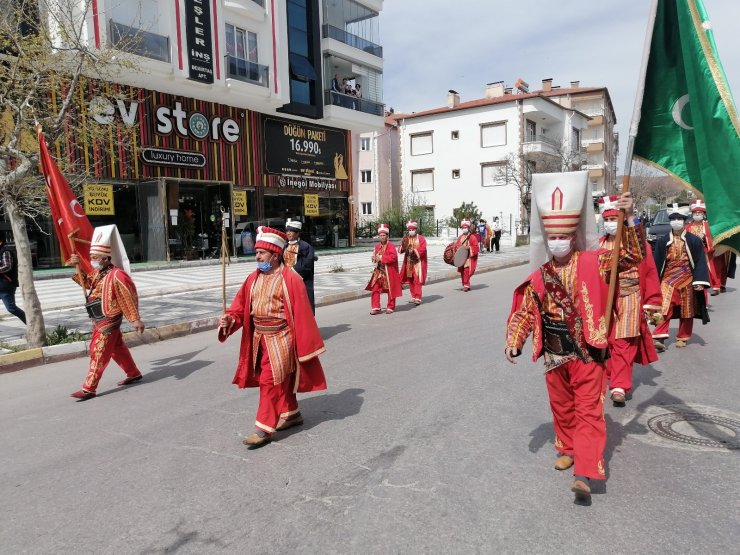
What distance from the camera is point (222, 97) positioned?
911 inches

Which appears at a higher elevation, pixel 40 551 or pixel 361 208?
pixel 361 208

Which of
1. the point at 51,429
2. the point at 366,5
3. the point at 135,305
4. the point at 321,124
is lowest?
the point at 51,429

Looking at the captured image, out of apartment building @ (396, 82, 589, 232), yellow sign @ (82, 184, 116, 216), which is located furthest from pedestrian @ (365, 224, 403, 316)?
apartment building @ (396, 82, 589, 232)

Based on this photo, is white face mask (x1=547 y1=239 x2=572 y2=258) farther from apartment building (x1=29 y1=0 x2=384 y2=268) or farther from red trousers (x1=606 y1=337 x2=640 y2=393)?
apartment building (x1=29 y1=0 x2=384 y2=268)

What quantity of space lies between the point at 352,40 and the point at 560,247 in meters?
28.7

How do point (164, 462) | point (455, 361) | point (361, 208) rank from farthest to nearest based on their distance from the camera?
point (361, 208)
point (455, 361)
point (164, 462)

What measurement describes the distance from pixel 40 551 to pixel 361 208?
44.9m

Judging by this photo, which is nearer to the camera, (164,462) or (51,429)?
(164,462)

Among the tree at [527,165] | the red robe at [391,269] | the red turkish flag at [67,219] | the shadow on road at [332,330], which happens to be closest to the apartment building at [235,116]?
the red robe at [391,269]

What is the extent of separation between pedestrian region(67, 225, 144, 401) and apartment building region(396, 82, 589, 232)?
36.5 m

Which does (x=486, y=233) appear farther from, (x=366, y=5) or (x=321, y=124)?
(x=366, y=5)

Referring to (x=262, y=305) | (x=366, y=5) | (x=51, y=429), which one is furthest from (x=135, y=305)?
(x=366, y=5)

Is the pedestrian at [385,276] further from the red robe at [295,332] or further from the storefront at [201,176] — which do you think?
the storefront at [201,176]

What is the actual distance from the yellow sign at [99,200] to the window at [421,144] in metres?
31.2
